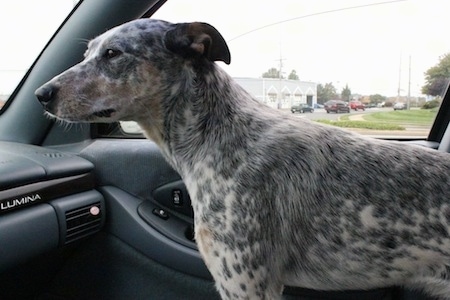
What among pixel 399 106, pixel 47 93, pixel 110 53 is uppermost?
pixel 110 53

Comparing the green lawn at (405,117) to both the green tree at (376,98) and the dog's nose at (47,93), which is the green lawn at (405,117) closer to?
the green tree at (376,98)

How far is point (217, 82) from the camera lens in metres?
1.75

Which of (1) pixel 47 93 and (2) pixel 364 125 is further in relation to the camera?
(2) pixel 364 125

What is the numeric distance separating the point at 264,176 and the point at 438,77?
132 cm

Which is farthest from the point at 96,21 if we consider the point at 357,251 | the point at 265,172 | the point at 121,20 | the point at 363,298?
the point at 363,298

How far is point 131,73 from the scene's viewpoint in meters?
1.69

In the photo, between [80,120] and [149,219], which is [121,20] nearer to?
[80,120]

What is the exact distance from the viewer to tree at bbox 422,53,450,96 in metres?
2.44

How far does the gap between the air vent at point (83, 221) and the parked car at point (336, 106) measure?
3.76ft

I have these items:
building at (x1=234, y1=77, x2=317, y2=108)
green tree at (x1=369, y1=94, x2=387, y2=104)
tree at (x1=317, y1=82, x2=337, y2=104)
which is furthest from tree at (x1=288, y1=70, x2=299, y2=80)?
green tree at (x1=369, y1=94, x2=387, y2=104)

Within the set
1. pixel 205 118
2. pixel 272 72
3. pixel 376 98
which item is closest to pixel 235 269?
pixel 205 118

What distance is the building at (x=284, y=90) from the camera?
2352 millimetres

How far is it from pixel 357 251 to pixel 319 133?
400mm

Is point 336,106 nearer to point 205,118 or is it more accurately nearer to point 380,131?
point 380,131
